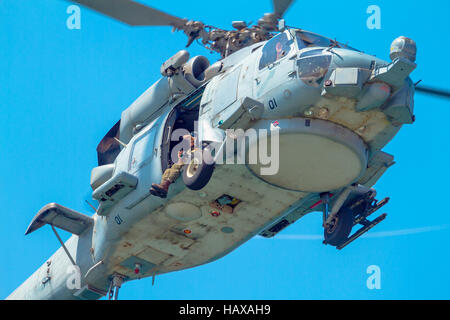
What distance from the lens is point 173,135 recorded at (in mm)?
22984

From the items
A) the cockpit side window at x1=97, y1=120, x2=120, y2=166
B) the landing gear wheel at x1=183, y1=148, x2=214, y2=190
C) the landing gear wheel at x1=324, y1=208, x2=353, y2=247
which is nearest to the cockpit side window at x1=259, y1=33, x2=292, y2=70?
the landing gear wheel at x1=183, y1=148, x2=214, y2=190

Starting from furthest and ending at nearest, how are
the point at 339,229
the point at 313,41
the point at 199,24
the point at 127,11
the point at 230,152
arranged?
1. the point at 199,24
2. the point at 127,11
3. the point at 339,229
4. the point at 313,41
5. the point at 230,152

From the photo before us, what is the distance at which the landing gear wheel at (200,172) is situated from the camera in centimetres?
2072

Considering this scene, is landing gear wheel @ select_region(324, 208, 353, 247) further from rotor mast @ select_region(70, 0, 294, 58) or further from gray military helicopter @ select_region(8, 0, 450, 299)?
rotor mast @ select_region(70, 0, 294, 58)

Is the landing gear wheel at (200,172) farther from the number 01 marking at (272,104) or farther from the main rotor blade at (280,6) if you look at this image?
the main rotor blade at (280,6)

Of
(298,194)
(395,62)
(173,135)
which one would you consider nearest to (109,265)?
(173,135)

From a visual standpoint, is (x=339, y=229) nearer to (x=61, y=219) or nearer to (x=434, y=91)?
(x=434, y=91)

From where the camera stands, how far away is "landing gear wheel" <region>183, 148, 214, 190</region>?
20.7 m

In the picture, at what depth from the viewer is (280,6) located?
2303 cm

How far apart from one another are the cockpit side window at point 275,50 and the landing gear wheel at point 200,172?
8.03 feet

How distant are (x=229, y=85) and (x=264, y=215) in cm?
351

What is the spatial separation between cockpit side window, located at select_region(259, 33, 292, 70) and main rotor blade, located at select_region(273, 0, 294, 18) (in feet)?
5.93

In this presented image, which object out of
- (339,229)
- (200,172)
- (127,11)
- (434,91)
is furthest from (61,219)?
(434,91)

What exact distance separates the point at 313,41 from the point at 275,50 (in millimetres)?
900
